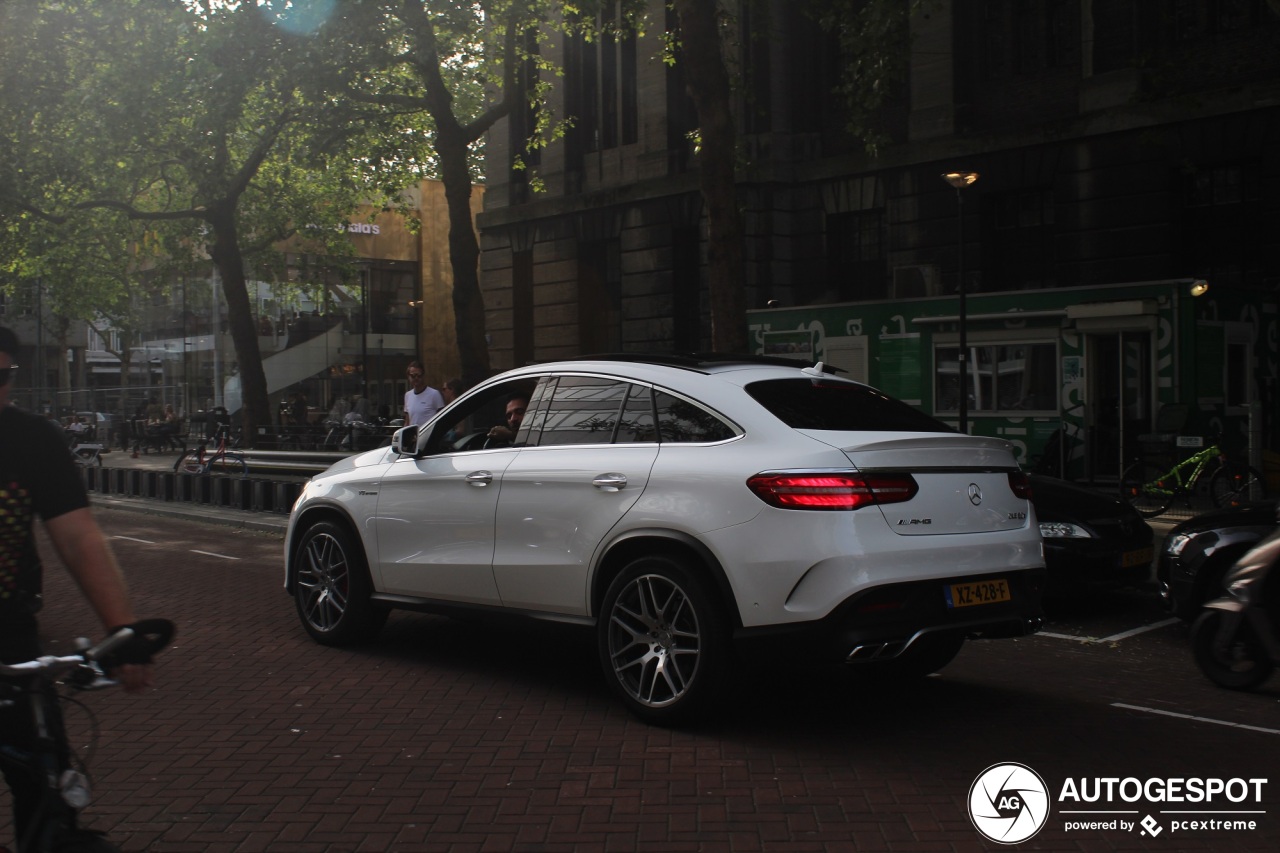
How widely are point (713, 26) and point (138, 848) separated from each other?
42.8 feet

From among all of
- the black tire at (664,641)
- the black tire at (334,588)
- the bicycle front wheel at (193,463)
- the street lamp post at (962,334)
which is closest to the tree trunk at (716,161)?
the street lamp post at (962,334)

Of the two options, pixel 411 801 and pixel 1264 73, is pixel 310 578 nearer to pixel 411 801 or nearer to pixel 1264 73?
pixel 411 801

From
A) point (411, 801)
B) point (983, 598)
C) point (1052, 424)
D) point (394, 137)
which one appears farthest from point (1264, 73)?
point (411, 801)

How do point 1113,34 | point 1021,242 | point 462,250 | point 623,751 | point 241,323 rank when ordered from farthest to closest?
1. point 241,323
2. point 1021,242
3. point 1113,34
4. point 462,250
5. point 623,751

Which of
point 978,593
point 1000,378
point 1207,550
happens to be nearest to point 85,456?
point 1000,378

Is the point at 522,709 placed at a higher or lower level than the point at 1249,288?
lower

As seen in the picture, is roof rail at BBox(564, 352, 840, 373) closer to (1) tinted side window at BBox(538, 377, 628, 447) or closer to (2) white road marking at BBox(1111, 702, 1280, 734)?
(1) tinted side window at BBox(538, 377, 628, 447)

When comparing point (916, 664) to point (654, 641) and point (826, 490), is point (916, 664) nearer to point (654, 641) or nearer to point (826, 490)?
point (654, 641)

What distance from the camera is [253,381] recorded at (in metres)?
30.0

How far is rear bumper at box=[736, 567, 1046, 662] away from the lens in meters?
5.34

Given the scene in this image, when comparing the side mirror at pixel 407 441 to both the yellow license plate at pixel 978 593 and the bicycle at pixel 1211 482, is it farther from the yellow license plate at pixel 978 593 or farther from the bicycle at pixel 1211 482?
the bicycle at pixel 1211 482

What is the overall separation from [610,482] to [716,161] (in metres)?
10.2

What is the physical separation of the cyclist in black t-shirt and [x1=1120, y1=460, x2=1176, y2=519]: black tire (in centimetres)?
1432

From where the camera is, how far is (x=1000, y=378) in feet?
69.1
